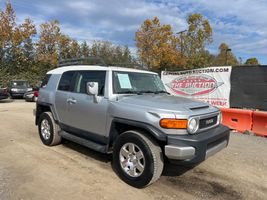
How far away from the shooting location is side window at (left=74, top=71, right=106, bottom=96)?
507cm

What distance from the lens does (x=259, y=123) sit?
7.96 m

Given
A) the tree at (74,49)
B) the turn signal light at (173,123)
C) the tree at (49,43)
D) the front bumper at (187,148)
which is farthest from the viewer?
the tree at (74,49)

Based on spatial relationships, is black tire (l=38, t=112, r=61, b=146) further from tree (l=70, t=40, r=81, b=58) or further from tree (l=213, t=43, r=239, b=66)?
tree (l=213, t=43, r=239, b=66)

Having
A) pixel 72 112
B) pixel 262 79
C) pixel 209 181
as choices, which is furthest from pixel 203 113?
pixel 262 79

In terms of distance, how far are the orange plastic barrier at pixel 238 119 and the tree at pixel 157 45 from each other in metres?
21.1

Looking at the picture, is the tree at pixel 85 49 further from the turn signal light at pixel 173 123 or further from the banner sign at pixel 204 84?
the turn signal light at pixel 173 123

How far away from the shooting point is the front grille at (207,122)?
4.34 meters

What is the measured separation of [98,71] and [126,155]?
1.78m

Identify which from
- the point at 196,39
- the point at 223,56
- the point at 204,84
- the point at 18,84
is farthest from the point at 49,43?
the point at 223,56

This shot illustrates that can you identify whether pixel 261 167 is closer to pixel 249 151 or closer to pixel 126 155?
pixel 249 151

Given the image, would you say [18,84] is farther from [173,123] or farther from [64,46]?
[173,123]

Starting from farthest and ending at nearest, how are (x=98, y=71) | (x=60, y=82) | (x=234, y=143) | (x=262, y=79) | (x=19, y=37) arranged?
1. (x=19, y=37)
2. (x=262, y=79)
3. (x=234, y=143)
4. (x=60, y=82)
5. (x=98, y=71)

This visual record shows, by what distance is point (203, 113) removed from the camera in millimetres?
4398

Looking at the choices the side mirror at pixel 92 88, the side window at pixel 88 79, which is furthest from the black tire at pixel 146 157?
the side window at pixel 88 79
